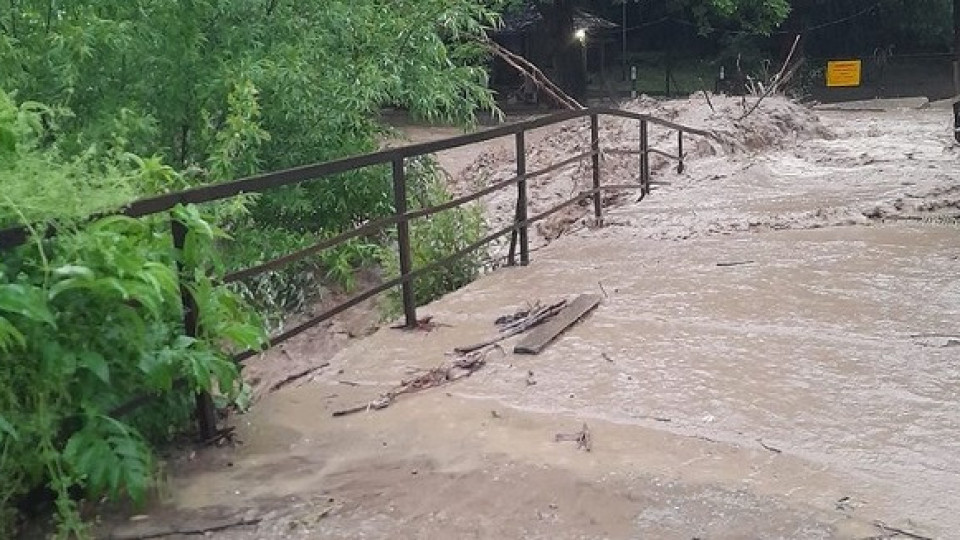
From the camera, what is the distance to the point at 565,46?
30172 millimetres

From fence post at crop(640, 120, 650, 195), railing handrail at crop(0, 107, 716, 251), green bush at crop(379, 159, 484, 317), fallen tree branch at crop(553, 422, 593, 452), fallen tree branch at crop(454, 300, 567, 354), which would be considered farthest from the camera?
fence post at crop(640, 120, 650, 195)

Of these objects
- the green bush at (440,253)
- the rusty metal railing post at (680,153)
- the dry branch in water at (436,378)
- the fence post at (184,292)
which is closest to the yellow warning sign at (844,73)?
the rusty metal railing post at (680,153)

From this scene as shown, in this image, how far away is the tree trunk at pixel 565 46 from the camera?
30.0 meters

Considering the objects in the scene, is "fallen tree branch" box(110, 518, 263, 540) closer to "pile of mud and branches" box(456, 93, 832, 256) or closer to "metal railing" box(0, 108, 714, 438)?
"metal railing" box(0, 108, 714, 438)

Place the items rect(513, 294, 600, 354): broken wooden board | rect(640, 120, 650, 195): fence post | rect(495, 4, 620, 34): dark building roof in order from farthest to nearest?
rect(495, 4, 620, 34): dark building roof → rect(640, 120, 650, 195): fence post → rect(513, 294, 600, 354): broken wooden board

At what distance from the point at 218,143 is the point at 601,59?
2892 cm

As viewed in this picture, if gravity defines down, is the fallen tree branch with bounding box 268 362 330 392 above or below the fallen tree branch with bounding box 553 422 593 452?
above

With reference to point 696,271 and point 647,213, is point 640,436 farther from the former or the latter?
point 647,213

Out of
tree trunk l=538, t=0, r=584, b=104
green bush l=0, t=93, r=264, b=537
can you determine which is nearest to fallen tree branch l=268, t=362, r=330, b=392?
green bush l=0, t=93, r=264, b=537

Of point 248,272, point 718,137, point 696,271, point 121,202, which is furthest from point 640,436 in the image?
point 718,137

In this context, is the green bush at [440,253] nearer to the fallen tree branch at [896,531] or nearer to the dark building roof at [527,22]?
the fallen tree branch at [896,531]

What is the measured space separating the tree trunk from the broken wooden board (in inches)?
978

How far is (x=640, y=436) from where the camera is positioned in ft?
A: 12.5

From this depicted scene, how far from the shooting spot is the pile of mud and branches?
1268 centimetres
